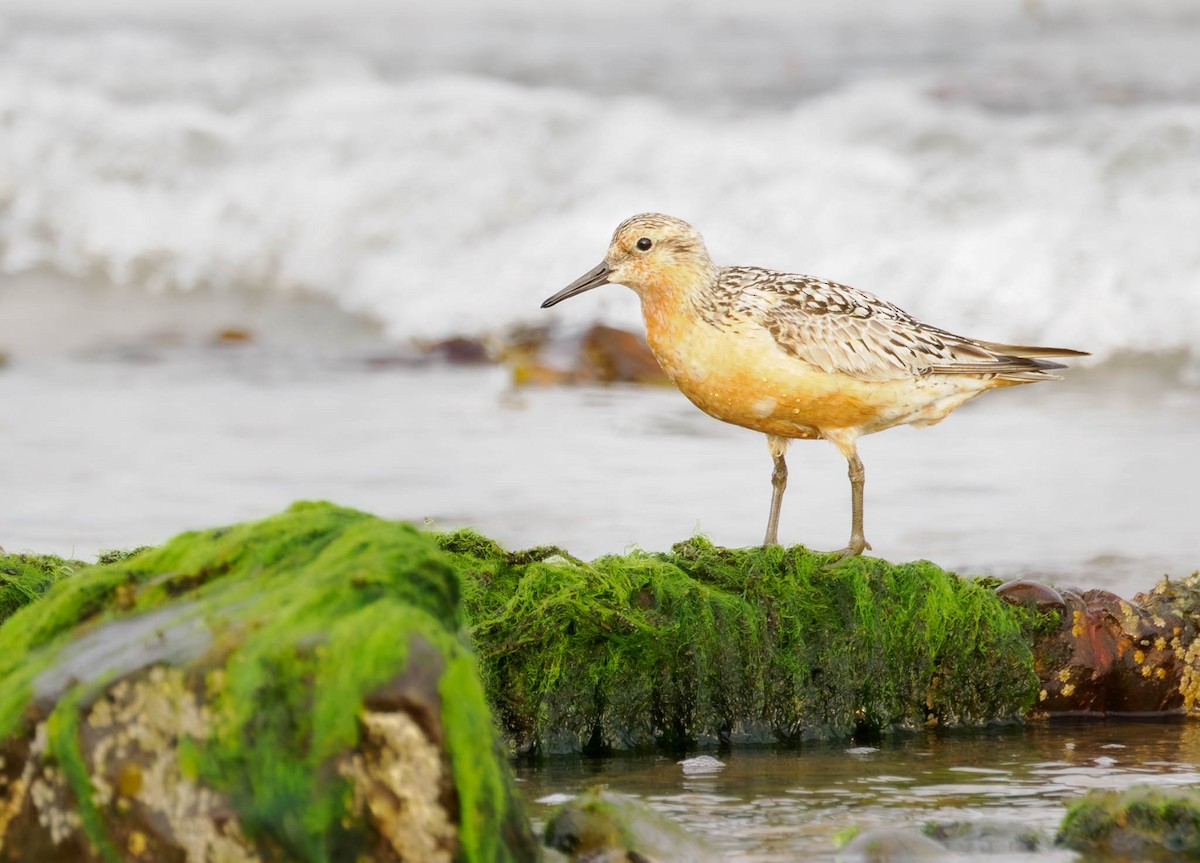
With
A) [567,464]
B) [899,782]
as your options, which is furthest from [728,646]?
[567,464]

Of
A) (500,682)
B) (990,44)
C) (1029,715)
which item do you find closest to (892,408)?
(1029,715)

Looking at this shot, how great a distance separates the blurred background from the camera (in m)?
9.77

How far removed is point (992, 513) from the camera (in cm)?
936

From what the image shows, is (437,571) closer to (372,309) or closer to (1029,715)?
(1029,715)

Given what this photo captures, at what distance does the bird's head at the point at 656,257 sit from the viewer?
6.91 meters

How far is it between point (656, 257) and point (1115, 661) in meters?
2.52

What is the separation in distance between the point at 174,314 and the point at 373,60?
6.72 metres

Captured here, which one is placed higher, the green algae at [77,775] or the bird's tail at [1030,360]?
the bird's tail at [1030,360]

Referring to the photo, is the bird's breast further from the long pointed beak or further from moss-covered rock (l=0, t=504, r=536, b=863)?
moss-covered rock (l=0, t=504, r=536, b=863)

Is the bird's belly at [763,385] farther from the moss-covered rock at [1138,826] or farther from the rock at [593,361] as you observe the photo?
the rock at [593,361]

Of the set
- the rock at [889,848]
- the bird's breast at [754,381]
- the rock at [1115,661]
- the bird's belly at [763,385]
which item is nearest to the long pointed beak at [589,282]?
the bird's breast at [754,381]

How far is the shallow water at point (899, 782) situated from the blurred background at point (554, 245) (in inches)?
86.8

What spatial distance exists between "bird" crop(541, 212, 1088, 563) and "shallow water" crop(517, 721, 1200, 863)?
1117 millimetres

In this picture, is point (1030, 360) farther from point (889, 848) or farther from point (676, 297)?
point (889, 848)
